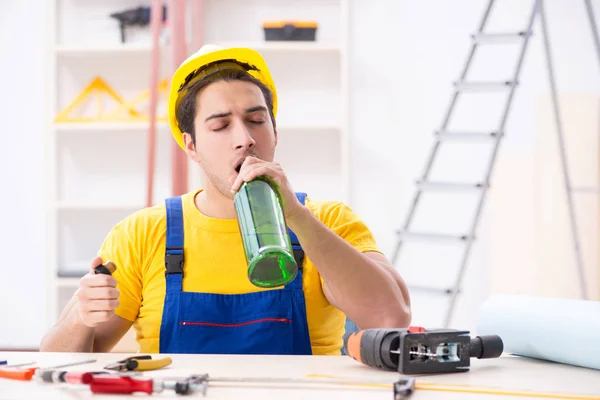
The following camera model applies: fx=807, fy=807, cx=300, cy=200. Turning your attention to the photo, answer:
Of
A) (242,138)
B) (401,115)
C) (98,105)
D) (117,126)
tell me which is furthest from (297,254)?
(98,105)

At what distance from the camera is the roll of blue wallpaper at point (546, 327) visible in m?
1.32

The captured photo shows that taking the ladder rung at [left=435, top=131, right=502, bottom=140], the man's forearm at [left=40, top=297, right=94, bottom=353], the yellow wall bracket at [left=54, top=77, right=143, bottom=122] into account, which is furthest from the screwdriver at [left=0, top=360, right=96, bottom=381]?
the yellow wall bracket at [left=54, top=77, right=143, bottom=122]

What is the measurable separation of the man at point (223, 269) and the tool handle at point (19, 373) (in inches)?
12.9

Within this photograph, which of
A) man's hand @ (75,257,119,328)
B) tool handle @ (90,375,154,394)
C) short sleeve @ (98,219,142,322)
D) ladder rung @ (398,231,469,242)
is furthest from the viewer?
ladder rung @ (398,231,469,242)

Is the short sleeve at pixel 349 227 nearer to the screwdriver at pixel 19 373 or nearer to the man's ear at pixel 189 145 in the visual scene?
the man's ear at pixel 189 145

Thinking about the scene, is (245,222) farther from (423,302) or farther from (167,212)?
(423,302)

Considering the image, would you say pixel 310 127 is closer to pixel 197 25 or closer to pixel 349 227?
pixel 197 25

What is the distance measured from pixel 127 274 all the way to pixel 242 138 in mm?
426

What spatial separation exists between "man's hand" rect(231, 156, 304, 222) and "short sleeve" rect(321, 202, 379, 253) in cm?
38

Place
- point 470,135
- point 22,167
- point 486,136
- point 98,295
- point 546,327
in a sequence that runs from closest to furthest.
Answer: point 546,327, point 98,295, point 486,136, point 470,135, point 22,167

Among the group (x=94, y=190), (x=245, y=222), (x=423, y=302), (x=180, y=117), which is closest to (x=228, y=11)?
(x=94, y=190)

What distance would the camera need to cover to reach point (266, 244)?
1.20 metres

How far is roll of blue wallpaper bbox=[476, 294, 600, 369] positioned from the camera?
1.32 m

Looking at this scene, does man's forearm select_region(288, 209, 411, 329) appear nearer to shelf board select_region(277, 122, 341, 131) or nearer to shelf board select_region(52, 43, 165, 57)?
shelf board select_region(277, 122, 341, 131)
